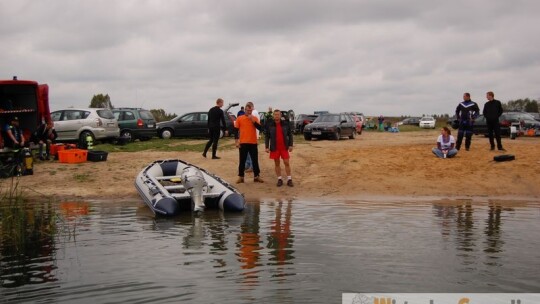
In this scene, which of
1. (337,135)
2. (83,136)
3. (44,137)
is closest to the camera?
(44,137)

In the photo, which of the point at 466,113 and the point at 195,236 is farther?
the point at 466,113

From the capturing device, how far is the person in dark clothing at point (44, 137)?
59.9 ft

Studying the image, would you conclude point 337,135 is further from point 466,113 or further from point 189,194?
point 189,194

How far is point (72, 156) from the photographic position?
1789 centimetres

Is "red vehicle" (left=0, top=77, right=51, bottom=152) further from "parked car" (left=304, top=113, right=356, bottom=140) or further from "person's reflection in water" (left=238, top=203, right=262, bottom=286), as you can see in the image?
"parked car" (left=304, top=113, right=356, bottom=140)

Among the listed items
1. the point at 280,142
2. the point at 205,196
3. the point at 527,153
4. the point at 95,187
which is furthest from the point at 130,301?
the point at 527,153

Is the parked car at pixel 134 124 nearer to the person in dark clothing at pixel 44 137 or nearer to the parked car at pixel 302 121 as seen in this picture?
the person in dark clothing at pixel 44 137

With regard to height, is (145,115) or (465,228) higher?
(145,115)

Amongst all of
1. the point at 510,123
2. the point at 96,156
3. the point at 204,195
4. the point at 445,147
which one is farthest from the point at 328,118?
the point at 204,195

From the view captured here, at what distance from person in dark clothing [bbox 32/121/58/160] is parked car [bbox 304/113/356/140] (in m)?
13.3

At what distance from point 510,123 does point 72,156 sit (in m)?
22.1

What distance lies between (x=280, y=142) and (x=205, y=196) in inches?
127

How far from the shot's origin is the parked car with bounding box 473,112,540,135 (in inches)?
1171

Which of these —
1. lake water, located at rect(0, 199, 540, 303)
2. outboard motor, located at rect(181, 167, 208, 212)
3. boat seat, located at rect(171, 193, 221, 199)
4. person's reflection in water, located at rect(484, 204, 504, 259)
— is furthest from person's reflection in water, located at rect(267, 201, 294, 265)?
person's reflection in water, located at rect(484, 204, 504, 259)
